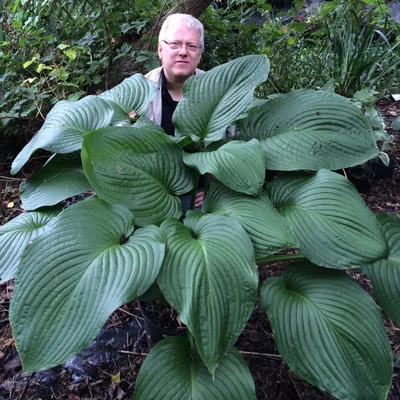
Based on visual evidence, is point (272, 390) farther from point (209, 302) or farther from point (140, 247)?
point (140, 247)

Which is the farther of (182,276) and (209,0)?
(209,0)

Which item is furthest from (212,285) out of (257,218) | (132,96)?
(132,96)

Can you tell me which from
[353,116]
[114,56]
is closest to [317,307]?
[353,116]

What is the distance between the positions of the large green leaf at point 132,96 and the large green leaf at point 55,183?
0.88ft

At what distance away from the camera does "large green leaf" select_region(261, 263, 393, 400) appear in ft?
2.85

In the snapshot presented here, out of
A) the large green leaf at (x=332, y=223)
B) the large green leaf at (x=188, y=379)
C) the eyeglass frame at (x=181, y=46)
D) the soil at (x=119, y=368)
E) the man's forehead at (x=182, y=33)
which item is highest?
the man's forehead at (x=182, y=33)

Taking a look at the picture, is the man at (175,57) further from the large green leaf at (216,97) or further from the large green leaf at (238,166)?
the large green leaf at (238,166)

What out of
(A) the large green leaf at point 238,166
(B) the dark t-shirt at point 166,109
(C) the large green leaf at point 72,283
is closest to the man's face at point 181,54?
(B) the dark t-shirt at point 166,109

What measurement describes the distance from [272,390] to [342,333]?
461 millimetres

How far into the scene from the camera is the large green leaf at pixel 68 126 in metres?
1.16

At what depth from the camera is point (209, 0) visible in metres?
2.88

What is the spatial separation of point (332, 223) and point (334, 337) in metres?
0.30

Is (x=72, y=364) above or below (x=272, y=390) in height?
above

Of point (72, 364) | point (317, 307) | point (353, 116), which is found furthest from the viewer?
point (72, 364)
